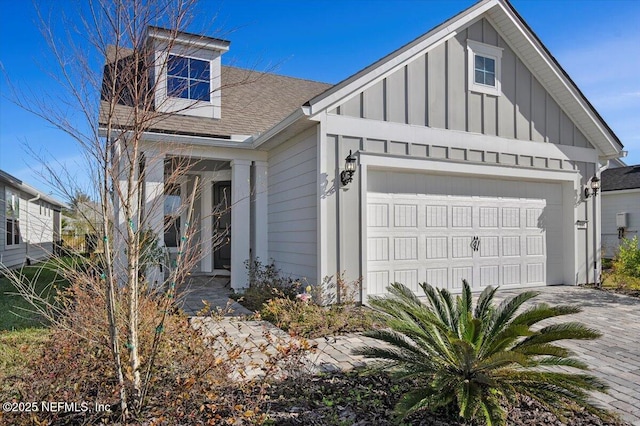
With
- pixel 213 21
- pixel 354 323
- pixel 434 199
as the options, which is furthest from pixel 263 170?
pixel 213 21

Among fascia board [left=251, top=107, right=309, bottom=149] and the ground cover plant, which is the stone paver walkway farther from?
fascia board [left=251, top=107, right=309, bottom=149]

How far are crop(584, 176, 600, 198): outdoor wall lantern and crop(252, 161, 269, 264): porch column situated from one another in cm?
734

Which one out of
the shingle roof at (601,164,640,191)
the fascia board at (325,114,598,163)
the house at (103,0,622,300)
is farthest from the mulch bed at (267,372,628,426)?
the shingle roof at (601,164,640,191)

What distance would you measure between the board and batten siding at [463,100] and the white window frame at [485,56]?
0.28 ft

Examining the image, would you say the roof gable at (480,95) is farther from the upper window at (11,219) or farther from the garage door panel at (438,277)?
the upper window at (11,219)

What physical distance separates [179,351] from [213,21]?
2850mm

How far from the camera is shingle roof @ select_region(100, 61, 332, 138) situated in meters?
8.75

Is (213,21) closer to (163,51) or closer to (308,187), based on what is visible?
(163,51)

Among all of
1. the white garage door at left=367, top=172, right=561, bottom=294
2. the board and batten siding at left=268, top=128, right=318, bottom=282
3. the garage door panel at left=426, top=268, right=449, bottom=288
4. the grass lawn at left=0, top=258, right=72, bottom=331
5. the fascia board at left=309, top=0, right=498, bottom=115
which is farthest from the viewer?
the garage door panel at left=426, top=268, right=449, bottom=288

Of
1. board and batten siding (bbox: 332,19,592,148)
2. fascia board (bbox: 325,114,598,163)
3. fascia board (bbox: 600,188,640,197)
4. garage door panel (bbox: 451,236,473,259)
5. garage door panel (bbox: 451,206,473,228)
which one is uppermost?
board and batten siding (bbox: 332,19,592,148)

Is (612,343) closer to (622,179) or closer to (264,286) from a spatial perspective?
(264,286)

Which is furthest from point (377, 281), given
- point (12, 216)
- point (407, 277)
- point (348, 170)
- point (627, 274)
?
point (12, 216)

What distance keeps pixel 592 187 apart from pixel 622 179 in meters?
10.1

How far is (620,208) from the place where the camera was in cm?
1661
